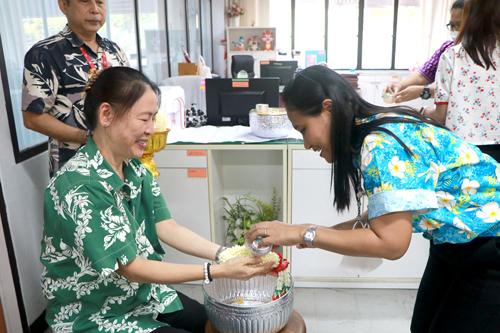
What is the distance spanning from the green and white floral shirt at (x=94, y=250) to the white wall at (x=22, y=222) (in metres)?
0.84

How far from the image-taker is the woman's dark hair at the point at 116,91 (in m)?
1.19

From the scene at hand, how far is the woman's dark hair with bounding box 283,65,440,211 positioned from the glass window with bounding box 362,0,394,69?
7.55 metres

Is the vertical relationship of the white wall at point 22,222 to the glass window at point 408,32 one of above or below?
below

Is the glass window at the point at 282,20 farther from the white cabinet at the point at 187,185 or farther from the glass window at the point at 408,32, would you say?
the white cabinet at the point at 187,185

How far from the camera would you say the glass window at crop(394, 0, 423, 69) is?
7742 millimetres

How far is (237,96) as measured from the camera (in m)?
2.84

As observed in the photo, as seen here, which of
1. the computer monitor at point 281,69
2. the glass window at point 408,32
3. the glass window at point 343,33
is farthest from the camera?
the glass window at point 343,33

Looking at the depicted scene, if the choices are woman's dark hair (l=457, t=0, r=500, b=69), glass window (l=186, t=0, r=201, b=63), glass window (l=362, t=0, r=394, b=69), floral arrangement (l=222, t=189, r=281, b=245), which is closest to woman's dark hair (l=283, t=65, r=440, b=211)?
woman's dark hair (l=457, t=0, r=500, b=69)

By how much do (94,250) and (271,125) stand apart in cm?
156

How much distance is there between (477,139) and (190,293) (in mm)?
1746

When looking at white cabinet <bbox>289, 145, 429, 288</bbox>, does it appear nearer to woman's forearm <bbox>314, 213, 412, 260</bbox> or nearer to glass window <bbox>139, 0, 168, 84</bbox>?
woman's forearm <bbox>314, 213, 412, 260</bbox>

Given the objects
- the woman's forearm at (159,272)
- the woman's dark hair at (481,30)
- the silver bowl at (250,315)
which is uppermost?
the woman's dark hair at (481,30)

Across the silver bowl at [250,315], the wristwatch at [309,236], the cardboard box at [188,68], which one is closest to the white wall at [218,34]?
the cardboard box at [188,68]

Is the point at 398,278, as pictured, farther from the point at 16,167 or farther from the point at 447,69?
the point at 16,167
